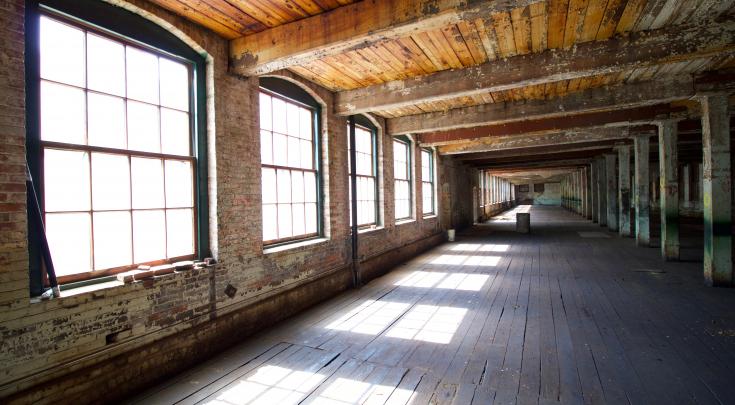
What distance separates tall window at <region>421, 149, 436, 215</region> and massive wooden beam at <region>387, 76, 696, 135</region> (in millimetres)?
3330

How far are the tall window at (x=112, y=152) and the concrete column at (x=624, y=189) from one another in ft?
39.6

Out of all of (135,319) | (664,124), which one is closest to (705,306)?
(664,124)

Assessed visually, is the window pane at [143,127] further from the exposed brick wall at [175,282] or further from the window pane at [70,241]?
the window pane at [70,241]

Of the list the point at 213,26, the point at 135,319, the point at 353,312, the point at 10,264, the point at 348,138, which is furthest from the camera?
the point at 348,138

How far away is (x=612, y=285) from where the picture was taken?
5770mm

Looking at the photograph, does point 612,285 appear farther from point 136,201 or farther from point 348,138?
point 136,201

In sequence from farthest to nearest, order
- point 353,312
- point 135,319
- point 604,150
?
point 604,150
point 353,312
point 135,319

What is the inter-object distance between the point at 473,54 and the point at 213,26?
298 centimetres

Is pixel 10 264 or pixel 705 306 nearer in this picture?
pixel 10 264

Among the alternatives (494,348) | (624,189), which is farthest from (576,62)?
(624,189)

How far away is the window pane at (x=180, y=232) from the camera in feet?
11.4

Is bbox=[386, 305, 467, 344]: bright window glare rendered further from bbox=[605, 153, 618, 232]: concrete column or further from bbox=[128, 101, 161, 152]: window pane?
bbox=[605, 153, 618, 232]: concrete column

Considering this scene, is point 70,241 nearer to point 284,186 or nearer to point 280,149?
point 284,186

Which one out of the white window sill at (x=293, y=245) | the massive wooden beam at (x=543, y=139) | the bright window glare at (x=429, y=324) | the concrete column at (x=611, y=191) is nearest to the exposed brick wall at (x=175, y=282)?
the white window sill at (x=293, y=245)
